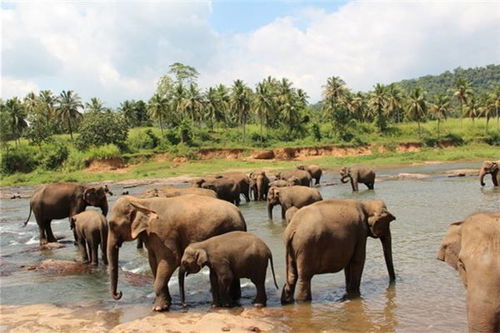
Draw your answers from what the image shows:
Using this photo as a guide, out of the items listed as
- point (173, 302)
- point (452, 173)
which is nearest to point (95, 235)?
point (173, 302)

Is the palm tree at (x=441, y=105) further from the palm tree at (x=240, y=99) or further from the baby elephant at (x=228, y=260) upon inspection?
the baby elephant at (x=228, y=260)

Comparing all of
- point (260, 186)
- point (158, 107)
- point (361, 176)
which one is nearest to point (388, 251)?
point (260, 186)

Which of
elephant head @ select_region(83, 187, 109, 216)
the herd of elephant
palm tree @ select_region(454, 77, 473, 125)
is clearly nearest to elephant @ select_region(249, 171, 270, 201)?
elephant head @ select_region(83, 187, 109, 216)

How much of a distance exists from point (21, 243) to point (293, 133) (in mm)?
56804

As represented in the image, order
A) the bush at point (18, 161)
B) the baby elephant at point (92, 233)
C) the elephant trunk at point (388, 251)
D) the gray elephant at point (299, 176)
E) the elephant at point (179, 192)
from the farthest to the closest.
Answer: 1. the bush at point (18, 161)
2. the gray elephant at point (299, 176)
3. the elephant at point (179, 192)
4. the baby elephant at point (92, 233)
5. the elephant trunk at point (388, 251)

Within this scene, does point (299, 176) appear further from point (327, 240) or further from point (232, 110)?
point (232, 110)

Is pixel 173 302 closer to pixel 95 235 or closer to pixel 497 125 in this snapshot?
pixel 95 235

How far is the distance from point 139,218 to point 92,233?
15.1 feet

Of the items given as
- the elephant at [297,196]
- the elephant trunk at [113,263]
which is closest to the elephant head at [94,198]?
the elephant at [297,196]

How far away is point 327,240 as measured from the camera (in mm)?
9258

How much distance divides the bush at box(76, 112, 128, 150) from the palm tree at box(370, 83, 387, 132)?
1450 inches

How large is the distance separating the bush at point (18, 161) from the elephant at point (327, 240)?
183 ft

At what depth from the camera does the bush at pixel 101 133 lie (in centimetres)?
6028

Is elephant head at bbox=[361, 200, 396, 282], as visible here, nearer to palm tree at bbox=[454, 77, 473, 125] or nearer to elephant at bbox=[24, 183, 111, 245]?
elephant at bbox=[24, 183, 111, 245]
